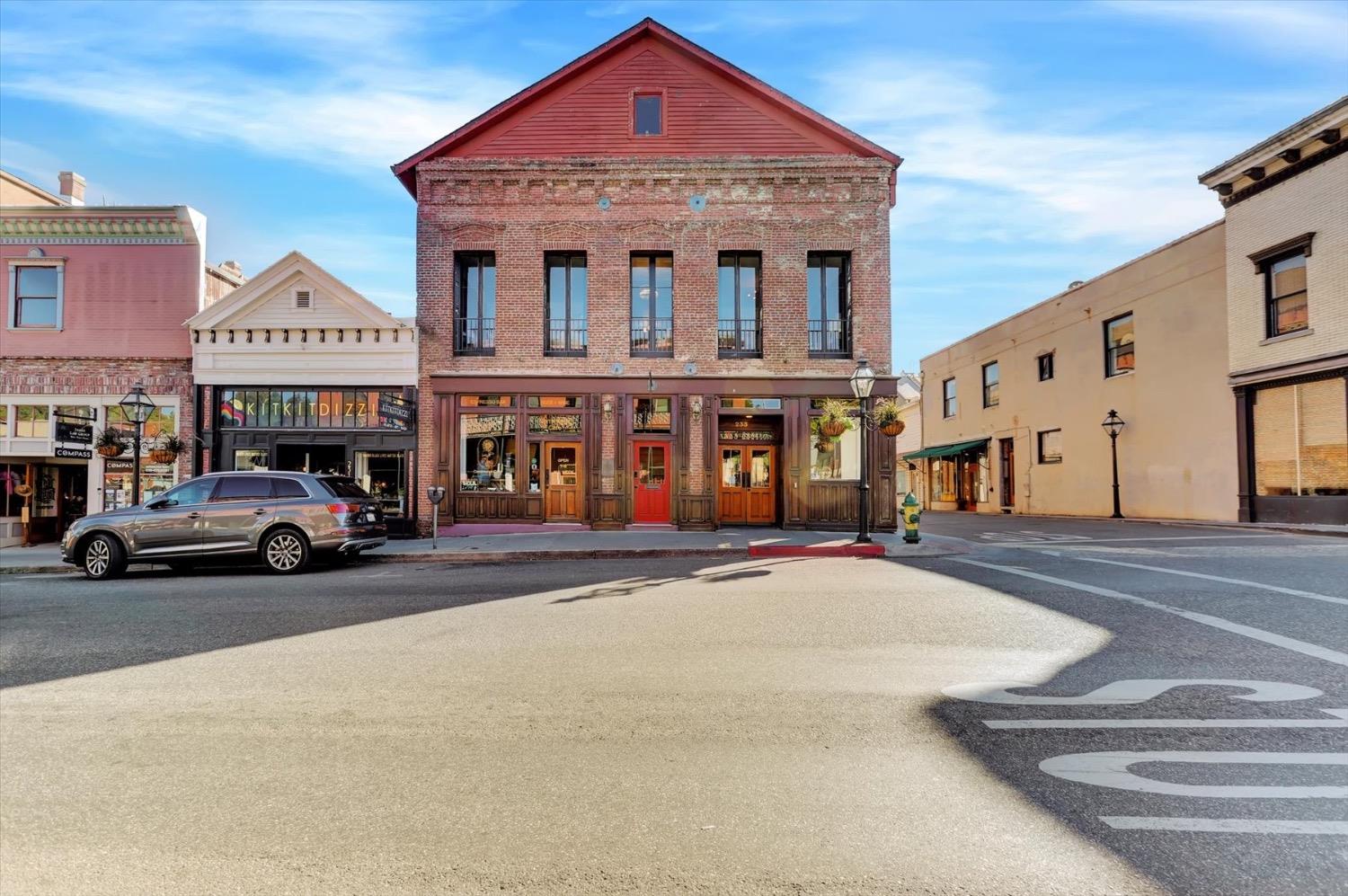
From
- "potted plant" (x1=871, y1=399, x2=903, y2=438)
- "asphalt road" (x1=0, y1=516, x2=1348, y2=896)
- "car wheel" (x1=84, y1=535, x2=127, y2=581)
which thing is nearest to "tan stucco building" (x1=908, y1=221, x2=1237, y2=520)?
"potted plant" (x1=871, y1=399, x2=903, y2=438)

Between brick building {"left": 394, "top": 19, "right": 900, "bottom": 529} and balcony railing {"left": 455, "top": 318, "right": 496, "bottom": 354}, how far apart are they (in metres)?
0.05

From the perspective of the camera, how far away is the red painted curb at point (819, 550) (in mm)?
14000

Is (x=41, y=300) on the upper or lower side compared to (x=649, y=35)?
lower

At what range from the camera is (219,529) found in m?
12.5

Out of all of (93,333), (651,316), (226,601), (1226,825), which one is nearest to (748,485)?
(651,316)

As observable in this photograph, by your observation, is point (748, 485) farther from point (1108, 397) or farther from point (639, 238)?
point (1108, 397)

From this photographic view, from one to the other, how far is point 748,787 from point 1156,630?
4790mm

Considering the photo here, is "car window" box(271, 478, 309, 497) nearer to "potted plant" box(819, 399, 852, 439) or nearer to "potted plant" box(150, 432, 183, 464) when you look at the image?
"potted plant" box(150, 432, 183, 464)

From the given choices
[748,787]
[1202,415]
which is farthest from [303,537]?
[1202,415]

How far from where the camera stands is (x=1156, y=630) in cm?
642

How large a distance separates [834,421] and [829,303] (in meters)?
3.55

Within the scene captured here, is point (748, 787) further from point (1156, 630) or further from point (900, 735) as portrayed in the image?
point (1156, 630)

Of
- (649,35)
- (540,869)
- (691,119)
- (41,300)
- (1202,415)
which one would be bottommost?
(540,869)

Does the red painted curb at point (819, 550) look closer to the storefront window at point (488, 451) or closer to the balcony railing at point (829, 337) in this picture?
the balcony railing at point (829, 337)
